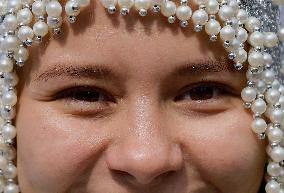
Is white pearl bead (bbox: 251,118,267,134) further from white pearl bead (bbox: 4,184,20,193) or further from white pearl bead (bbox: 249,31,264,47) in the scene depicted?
white pearl bead (bbox: 4,184,20,193)

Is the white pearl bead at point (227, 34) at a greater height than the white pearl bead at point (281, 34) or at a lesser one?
greater

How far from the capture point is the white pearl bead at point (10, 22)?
1280 mm

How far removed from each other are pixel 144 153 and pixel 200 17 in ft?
0.98

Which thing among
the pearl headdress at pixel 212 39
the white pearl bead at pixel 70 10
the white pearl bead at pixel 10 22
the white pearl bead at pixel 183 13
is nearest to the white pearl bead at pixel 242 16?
the pearl headdress at pixel 212 39

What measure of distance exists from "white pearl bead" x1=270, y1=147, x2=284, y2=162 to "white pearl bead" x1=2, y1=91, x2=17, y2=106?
0.58m

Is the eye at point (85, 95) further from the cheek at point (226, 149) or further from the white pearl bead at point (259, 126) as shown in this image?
the white pearl bead at point (259, 126)

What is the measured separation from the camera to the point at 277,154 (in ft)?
4.26

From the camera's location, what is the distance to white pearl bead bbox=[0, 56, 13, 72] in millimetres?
1295

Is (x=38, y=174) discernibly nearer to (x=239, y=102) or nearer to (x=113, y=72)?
(x=113, y=72)

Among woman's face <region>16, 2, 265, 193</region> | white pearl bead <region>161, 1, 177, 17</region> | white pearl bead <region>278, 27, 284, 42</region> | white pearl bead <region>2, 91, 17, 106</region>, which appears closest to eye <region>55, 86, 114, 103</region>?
woman's face <region>16, 2, 265, 193</region>

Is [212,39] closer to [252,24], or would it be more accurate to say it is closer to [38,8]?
[252,24]

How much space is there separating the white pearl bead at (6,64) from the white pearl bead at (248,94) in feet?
1.66

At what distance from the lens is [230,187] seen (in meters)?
1.27

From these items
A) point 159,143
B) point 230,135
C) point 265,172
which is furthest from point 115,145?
point 265,172
